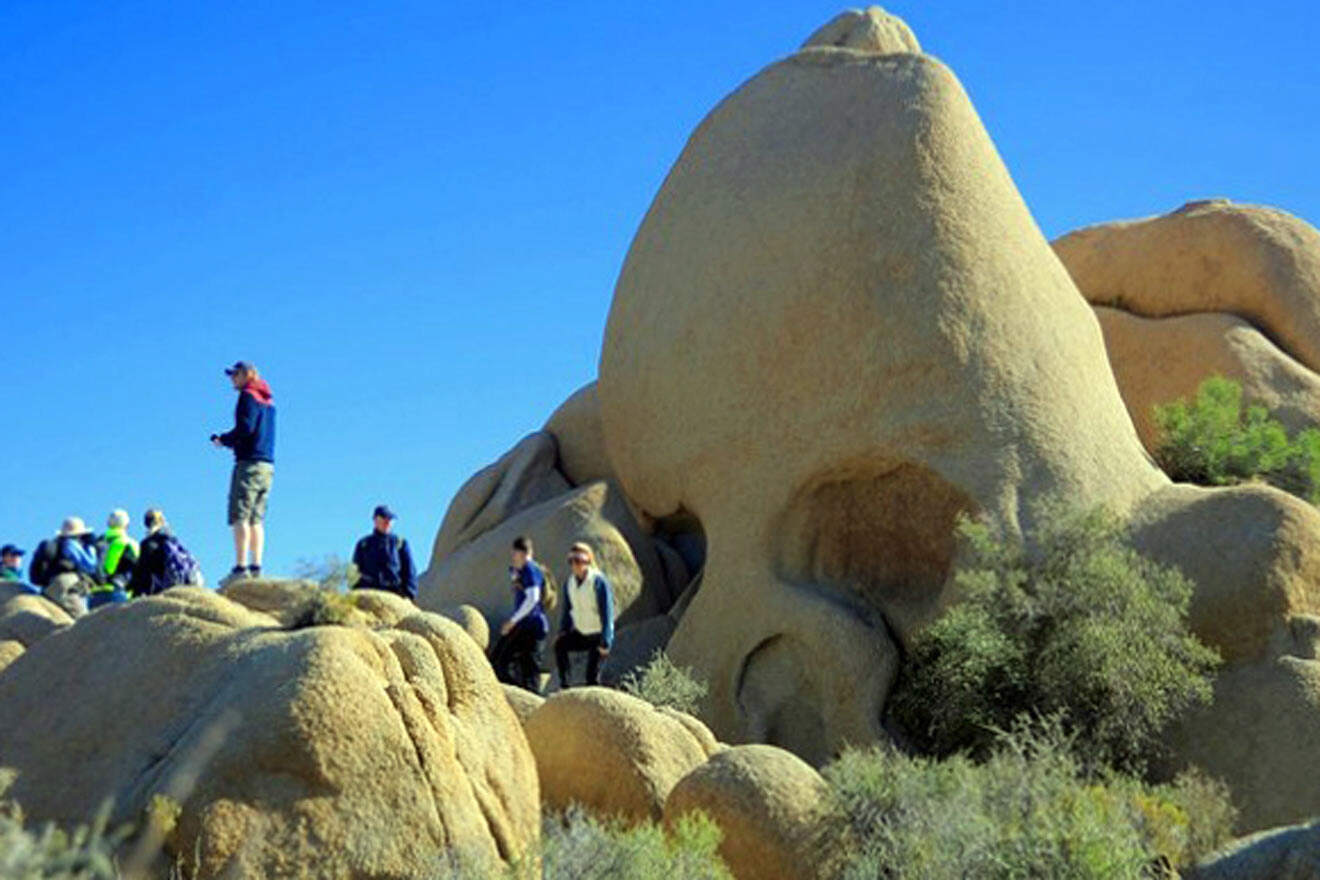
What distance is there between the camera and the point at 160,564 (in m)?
15.3

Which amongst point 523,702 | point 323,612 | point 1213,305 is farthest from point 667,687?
point 1213,305

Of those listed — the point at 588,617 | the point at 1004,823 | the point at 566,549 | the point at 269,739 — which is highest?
the point at 566,549

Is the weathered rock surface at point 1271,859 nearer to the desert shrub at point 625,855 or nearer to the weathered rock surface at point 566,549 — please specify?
the desert shrub at point 625,855

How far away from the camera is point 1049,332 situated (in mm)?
19688

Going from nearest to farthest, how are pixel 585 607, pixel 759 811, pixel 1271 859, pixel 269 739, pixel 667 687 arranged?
pixel 269 739 < pixel 1271 859 < pixel 759 811 < pixel 585 607 < pixel 667 687

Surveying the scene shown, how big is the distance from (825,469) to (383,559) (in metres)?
4.54

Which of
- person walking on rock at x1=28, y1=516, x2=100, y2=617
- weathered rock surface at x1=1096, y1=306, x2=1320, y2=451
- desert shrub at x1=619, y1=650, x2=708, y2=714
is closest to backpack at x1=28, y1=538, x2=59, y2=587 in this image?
person walking on rock at x1=28, y1=516, x2=100, y2=617

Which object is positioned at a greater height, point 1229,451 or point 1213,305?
point 1213,305

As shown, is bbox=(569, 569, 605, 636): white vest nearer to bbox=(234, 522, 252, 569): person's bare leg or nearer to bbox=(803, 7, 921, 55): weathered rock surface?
bbox=(234, 522, 252, 569): person's bare leg

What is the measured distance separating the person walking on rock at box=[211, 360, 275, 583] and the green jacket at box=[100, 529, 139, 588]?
5.23 ft

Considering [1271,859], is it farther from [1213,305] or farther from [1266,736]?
[1213,305]

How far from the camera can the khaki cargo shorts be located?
15.5m

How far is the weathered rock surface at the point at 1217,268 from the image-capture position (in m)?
25.4

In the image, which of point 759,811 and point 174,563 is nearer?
point 759,811
